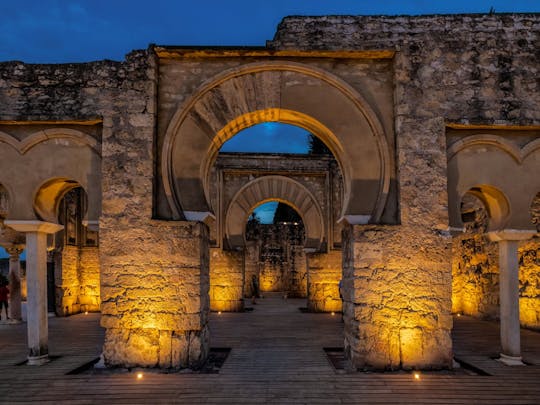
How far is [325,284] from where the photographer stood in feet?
38.6

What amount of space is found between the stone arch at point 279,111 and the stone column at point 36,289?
6.36 feet

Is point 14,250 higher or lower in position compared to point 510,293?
higher

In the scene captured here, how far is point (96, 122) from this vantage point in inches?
226

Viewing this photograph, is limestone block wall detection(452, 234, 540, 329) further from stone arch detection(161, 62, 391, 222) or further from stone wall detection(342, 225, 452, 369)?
stone arch detection(161, 62, 391, 222)

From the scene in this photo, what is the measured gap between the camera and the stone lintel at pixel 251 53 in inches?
224

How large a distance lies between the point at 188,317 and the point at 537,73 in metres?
5.71

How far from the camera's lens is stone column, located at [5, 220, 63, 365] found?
18.9 feet

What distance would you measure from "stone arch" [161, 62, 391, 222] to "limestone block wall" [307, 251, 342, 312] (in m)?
6.29

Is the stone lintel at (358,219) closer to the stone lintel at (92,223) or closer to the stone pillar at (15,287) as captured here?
the stone lintel at (92,223)

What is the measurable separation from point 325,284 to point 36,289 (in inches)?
302

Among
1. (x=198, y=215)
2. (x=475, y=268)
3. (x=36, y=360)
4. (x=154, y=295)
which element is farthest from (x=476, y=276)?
(x=36, y=360)

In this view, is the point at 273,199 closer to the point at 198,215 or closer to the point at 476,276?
the point at 476,276

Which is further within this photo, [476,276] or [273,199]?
[273,199]

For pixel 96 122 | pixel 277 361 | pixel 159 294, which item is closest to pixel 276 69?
pixel 96 122
